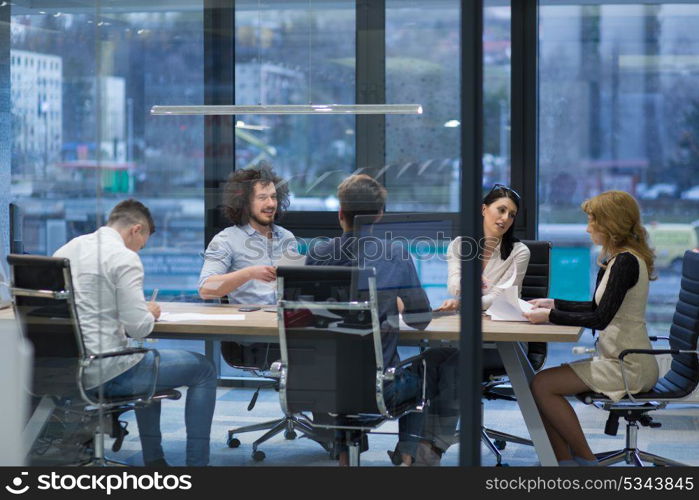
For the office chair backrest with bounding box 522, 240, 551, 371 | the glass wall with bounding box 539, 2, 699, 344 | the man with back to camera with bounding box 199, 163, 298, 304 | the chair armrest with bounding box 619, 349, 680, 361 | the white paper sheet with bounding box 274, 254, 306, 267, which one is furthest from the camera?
the glass wall with bounding box 539, 2, 699, 344

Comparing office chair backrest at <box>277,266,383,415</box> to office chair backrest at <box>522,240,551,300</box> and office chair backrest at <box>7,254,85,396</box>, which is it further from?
office chair backrest at <box>522,240,551,300</box>

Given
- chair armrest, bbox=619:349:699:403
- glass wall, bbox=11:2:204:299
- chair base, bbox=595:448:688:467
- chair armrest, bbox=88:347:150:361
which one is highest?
glass wall, bbox=11:2:204:299

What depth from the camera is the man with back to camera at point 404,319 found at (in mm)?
3992

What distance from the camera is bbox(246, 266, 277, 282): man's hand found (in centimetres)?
459

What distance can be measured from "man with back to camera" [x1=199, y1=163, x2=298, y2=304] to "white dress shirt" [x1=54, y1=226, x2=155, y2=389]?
0.54 metres

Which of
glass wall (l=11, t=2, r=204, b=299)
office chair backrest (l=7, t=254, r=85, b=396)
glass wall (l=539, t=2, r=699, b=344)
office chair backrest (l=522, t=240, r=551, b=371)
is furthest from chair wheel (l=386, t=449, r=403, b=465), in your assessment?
glass wall (l=539, t=2, r=699, b=344)

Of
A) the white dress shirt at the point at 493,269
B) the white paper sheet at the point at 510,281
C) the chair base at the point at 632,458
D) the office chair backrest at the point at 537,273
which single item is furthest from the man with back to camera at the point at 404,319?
the office chair backrest at the point at 537,273

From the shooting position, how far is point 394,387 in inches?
162

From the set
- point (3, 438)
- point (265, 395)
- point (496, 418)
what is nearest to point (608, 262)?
point (496, 418)

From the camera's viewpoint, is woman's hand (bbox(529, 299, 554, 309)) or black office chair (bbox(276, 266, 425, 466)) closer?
black office chair (bbox(276, 266, 425, 466))

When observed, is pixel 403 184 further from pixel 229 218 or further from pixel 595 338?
pixel 595 338

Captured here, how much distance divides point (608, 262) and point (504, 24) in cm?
241

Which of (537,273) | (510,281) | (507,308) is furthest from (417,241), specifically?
(537,273)

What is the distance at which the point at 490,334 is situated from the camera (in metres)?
4.40
